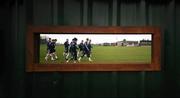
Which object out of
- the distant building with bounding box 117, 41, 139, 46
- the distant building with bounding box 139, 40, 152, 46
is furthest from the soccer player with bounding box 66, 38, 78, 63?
the distant building with bounding box 139, 40, 152, 46

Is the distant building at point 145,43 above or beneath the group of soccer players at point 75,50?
above

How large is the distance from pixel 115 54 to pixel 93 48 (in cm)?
30

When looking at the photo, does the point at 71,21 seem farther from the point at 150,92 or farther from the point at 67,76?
the point at 150,92

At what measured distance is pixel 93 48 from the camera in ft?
11.4

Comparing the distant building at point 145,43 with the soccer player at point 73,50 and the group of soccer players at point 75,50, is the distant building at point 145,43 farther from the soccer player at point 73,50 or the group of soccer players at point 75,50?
the soccer player at point 73,50

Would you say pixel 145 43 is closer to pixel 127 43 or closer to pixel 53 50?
pixel 127 43

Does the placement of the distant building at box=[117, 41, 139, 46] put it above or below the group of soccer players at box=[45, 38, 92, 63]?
above

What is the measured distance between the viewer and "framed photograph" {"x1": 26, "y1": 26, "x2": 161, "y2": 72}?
3395mm

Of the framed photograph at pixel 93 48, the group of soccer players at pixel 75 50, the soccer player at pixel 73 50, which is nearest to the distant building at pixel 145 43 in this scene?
the framed photograph at pixel 93 48

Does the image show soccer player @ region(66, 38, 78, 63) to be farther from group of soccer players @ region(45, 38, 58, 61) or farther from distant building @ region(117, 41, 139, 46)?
distant building @ region(117, 41, 139, 46)

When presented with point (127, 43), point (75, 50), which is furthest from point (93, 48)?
point (127, 43)

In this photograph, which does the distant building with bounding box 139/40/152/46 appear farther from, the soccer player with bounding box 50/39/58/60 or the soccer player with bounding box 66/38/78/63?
the soccer player with bounding box 50/39/58/60

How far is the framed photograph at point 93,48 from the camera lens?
11.1ft

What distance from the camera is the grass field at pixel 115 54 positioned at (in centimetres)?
344
